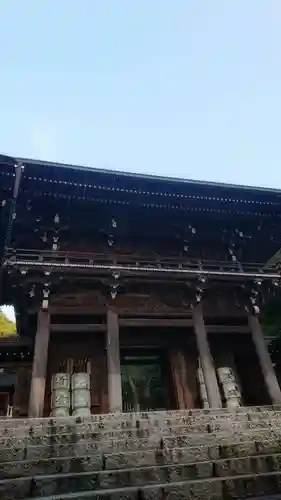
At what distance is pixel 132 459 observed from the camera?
13.8 ft

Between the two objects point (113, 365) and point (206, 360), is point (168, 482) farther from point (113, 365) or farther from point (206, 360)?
point (206, 360)

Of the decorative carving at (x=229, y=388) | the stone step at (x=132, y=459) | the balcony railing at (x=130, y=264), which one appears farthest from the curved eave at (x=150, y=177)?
the stone step at (x=132, y=459)

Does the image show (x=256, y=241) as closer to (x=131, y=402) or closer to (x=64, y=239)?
(x=64, y=239)

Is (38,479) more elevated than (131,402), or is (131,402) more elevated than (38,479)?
(131,402)

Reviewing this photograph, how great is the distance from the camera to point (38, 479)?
11.8ft

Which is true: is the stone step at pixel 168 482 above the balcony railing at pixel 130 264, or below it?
below

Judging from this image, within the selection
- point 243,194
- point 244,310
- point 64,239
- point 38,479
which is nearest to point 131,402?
point 244,310

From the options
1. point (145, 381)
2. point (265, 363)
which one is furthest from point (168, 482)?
point (145, 381)

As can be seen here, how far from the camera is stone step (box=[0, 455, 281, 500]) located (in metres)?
Answer: 3.39

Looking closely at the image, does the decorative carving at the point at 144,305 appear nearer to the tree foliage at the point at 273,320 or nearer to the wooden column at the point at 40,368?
the wooden column at the point at 40,368

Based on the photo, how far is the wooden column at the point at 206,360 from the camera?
820 centimetres

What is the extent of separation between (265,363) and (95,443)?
19.1ft

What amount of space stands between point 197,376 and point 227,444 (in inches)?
211

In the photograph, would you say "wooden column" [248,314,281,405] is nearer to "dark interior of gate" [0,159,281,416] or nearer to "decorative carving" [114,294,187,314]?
"dark interior of gate" [0,159,281,416]
